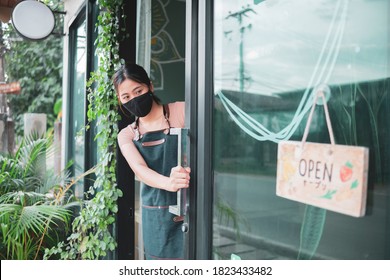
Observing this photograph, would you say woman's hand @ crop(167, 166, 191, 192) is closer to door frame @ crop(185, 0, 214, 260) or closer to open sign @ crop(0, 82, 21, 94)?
door frame @ crop(185, 0, 214, 260)

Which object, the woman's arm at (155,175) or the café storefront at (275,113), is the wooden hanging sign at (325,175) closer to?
the café storefront at (275,113)

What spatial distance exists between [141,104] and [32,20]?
2269 millimetres

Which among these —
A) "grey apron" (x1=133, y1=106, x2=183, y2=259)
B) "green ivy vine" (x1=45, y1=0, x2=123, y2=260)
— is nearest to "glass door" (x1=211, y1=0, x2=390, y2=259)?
"grey apron" (x1=133, y1=106, x2=183, y2=259)

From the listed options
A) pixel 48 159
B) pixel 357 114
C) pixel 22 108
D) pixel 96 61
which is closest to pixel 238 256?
pixel 357 114

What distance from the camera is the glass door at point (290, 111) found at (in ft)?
3.17

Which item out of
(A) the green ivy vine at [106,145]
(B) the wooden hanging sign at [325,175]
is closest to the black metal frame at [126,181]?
(A) the green ivy vine at [106,145]

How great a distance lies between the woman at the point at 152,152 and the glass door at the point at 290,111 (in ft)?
1.49

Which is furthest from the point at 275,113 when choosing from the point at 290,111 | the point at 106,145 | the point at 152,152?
the point at 106,145

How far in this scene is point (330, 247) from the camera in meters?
1.10

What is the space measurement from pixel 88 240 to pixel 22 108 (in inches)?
331

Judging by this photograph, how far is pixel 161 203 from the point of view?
2.08m

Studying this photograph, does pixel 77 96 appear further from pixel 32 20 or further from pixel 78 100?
pixel 32 20
